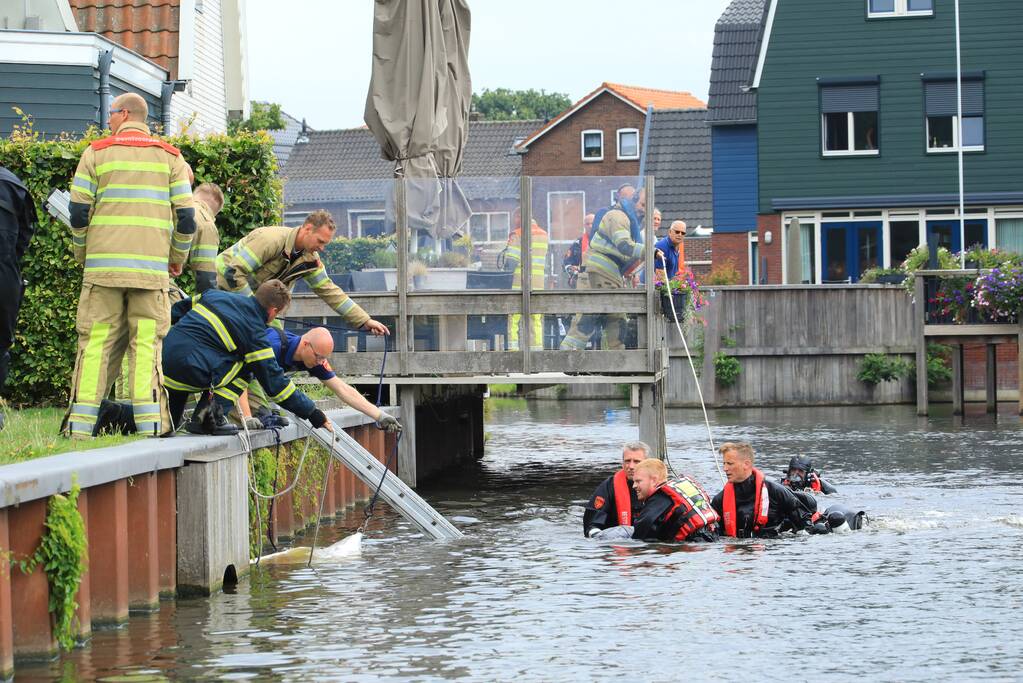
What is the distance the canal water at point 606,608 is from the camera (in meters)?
8.68

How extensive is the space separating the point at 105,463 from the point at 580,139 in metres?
53.8

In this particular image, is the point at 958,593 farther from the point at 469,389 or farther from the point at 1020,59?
the point at 1020,59

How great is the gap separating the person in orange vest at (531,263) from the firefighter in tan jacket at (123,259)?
6544mm

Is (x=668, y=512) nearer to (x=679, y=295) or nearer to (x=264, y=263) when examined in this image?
(x=264, y=263)

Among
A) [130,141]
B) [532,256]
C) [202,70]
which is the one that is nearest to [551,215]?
[532,256]

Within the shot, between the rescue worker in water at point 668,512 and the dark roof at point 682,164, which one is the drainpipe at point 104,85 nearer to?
the rescue worker in water at point 668,512

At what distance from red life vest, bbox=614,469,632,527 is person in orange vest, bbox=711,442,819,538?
758 millimetres

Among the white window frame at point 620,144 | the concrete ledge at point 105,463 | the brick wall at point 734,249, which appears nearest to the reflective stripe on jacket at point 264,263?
the concrete ledge at point 105,463

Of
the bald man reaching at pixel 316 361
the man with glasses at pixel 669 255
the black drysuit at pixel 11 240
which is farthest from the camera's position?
the man with glasses at pixel 669 255

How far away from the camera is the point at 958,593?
429 inches

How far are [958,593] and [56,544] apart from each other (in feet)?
19.3

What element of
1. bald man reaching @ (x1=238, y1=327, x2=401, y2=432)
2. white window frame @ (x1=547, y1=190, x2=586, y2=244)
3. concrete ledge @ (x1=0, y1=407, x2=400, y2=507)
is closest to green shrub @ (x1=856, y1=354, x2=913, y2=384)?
white window frame @ (x1=547, y1=190, x2=586, y2=244)

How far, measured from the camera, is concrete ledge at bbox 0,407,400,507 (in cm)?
810

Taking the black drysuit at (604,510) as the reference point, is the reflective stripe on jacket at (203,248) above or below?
above
